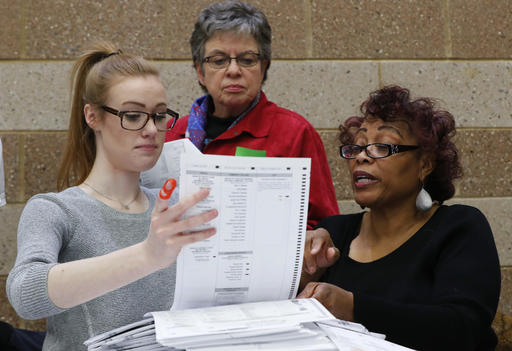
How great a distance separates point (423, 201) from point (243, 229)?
99 centimetres

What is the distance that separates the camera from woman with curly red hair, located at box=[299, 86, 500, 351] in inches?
58.7

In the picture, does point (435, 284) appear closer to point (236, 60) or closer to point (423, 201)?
point (423, 201)

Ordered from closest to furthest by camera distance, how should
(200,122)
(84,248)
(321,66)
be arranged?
(84,248) < (200,122) < (321,66)

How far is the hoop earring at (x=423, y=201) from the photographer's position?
1.92 meters

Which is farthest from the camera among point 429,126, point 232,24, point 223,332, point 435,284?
point 232,24

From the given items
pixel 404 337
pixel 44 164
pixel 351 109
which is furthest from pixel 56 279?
pixel 351 109

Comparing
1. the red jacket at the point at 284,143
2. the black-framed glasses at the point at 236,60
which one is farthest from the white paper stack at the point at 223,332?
the black-framed glasses at the point at 236,60

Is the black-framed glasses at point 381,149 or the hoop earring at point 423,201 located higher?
the black-framed glasses at point 381,149

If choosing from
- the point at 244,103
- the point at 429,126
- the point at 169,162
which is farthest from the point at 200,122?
the point at 429,126

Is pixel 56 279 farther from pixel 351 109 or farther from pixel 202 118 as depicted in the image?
pixel 351 109

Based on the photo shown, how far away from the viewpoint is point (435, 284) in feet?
5.47

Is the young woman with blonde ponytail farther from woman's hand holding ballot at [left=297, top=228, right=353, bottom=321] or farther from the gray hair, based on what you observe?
the gray hair

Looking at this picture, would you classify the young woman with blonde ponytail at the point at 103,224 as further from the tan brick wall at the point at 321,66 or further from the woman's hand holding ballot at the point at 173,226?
the tan brick wall at the point at 321,66

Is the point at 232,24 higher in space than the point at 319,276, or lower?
higher
